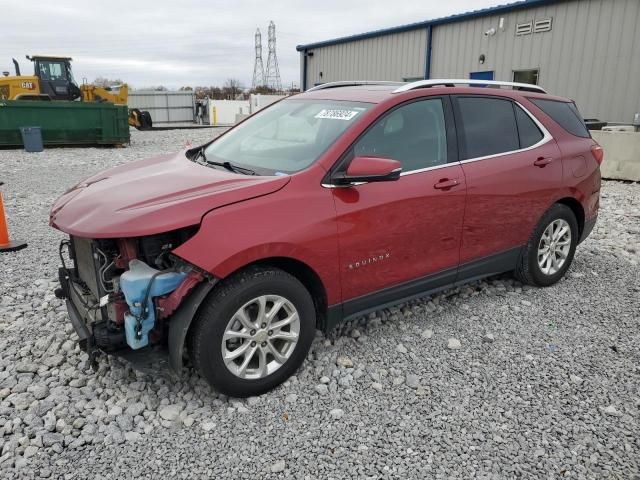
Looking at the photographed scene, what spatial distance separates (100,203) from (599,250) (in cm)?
539

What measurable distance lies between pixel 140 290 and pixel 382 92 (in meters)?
2.14

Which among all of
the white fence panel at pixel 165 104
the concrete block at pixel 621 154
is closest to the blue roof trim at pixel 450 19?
the concrete block at pixel 621 154

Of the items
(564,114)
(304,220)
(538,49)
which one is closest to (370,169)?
(304,220)

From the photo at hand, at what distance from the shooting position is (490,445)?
262cm

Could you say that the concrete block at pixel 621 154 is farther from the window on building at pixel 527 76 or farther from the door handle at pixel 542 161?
the door handle at pixel 542 161

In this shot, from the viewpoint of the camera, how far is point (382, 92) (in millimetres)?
3596

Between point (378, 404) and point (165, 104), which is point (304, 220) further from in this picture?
point (165, 104)

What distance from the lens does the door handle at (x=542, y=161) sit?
4.20 meters

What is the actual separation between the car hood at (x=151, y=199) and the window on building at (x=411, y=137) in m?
0.73

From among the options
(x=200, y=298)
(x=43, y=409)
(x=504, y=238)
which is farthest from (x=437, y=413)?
(x=43, y=409)

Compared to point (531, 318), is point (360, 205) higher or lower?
higher

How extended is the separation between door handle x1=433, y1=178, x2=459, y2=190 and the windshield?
73cm

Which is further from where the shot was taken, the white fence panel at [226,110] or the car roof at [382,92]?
the white fence panel at [226,110]

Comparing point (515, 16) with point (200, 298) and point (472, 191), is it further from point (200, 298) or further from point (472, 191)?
point (200, 298)
